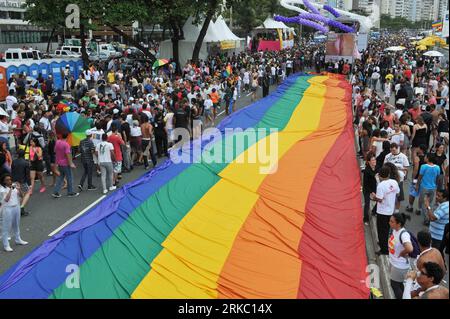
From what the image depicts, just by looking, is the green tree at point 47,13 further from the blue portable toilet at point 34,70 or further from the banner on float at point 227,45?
the banner on float at point 227,45

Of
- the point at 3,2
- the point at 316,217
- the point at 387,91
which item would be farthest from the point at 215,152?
the point at 3,2

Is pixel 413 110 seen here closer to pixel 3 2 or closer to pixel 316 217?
pixel 316 217

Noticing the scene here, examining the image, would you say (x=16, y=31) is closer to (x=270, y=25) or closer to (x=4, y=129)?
(x=270, y=25)

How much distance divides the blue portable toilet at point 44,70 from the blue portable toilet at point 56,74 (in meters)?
0.24

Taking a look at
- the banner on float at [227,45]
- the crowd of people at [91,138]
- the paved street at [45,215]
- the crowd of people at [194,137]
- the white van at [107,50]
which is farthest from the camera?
the white van at [107,50]

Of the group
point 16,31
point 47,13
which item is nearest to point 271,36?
point 16,31

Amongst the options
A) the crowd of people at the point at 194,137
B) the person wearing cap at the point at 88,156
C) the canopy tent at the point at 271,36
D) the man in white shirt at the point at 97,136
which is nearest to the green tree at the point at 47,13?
the crowd of people at the point at 194,137

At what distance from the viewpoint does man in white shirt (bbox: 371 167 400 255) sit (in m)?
7.59

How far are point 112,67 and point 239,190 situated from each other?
22.3 metres

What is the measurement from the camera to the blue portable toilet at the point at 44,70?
78.2 ft

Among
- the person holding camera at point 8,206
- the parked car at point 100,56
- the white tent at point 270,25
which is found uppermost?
the white tent at point 270,25

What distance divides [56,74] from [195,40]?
1093 cm

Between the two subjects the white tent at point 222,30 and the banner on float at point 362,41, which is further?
the banner on float at point 362,41

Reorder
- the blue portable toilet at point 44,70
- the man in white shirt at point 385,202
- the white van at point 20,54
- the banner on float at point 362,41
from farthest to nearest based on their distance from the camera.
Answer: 1. the banner on float at point 362,41
2. the white van at point 20,54
3. the blue portable toilet at point 44,70
4. the man in white shirt at point 385,202
